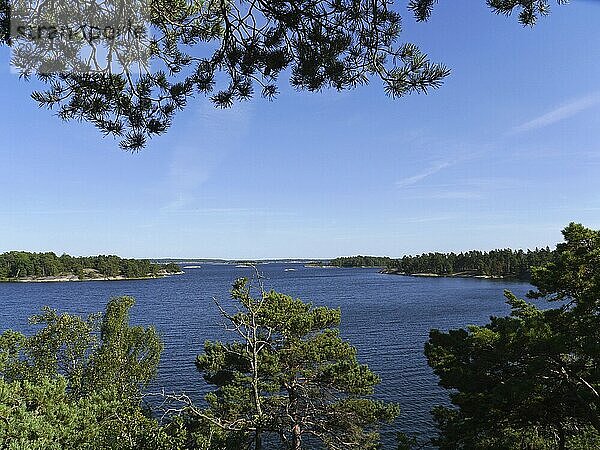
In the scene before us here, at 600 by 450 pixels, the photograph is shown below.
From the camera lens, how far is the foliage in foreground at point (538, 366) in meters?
7.50

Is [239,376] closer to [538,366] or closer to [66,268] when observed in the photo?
[538,366]

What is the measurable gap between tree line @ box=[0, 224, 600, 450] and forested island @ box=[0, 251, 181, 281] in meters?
89.9

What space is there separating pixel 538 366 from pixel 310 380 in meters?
7.19

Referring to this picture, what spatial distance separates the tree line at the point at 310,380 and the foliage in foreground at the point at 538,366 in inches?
1.1

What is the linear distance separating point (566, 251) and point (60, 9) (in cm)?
985

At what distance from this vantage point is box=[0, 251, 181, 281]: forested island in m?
95.8

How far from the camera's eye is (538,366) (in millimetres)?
7363

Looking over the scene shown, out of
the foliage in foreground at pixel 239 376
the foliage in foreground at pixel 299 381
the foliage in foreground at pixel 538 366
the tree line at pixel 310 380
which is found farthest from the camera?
the foliage in foreground at pixel 299 381

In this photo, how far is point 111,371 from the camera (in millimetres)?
15656

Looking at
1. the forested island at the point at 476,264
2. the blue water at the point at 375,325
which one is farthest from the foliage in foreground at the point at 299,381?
the forested island at the point at 476,264

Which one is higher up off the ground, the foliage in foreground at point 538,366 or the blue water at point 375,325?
the foliage in foreground at point 538,366

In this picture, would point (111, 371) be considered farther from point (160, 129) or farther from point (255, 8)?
point (255, 8)

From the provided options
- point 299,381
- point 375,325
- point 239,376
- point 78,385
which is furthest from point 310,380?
point 375,325

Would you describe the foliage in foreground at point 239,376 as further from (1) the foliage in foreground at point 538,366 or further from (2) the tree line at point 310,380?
(1) the foliage in foreground at point 538,366
